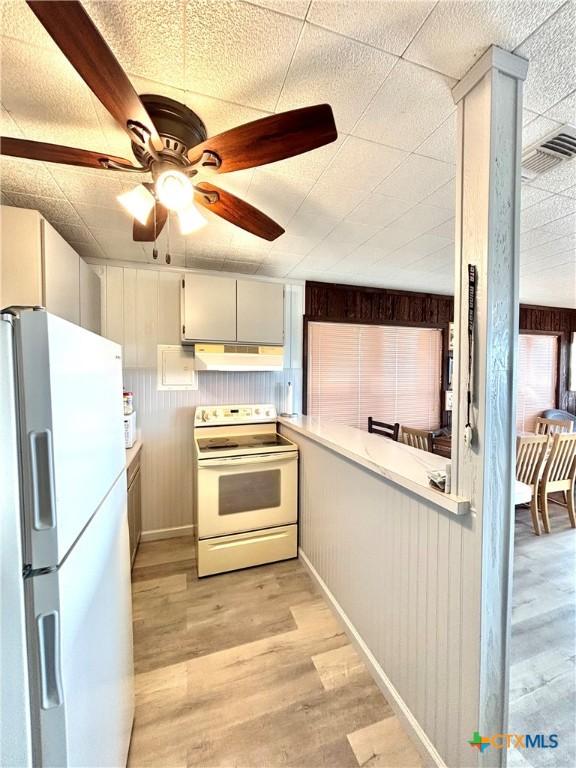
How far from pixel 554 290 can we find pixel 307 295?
3126mm

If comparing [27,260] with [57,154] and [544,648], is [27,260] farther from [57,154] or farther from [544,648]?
[544,648]

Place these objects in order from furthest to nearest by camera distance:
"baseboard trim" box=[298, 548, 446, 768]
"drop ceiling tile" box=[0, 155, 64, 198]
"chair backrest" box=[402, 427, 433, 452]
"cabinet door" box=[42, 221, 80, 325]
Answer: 1. "chair backrest" box=[402, 427, 433, 452]
2. "cabinet door" box=[42, 221, 80, 325]
3. "drop ceiling tile" box=[0, 155, 64, 198]
4. "baseboard trim" box=[298, 548, 446, 768]

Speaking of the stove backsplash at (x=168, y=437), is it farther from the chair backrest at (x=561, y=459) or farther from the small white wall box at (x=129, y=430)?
the chair backrest at (x=561, y=459)

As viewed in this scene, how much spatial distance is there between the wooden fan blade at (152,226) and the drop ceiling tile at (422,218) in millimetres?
1402

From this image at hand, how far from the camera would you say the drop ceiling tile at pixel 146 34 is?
2.71 ft

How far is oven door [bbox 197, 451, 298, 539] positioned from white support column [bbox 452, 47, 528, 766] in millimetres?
1511

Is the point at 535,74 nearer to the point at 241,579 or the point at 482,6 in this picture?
the point at 482,6

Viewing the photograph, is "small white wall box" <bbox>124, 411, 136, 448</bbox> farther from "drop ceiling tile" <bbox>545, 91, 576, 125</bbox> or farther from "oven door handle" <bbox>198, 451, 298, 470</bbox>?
"drop ceiling tile" <bbox>545, 91, 576, 125</bbox>

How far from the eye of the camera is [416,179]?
1.54 metres

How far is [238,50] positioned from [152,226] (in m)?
0.86

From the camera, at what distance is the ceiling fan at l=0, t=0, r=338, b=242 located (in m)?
0.71

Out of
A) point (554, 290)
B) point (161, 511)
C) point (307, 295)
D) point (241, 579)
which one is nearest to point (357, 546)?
point (241, 579)

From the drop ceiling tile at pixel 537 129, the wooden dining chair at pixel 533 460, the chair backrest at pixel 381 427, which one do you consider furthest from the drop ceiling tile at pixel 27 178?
the wooden dining chair at pixel 533 460

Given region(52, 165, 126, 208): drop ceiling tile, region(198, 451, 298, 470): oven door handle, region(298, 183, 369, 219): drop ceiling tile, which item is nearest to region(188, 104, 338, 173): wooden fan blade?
region(298, 183, 369, 219): drop ceiling tile
